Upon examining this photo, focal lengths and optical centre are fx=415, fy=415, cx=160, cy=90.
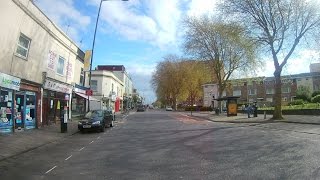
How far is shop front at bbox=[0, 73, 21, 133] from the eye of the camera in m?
21.2

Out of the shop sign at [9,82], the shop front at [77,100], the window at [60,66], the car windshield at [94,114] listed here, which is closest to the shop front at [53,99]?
the window at [60,66]

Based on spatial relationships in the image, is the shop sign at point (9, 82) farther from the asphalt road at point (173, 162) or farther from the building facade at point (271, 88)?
the building facade at point (271, 88)

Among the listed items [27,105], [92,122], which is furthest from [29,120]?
[92,122]

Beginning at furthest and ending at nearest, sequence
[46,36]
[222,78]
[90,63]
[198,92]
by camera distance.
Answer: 1. [198,92]
2. [222,78]
3. [90,63]
4. [46,36]

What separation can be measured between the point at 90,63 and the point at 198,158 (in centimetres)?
2557

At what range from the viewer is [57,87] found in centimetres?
3212

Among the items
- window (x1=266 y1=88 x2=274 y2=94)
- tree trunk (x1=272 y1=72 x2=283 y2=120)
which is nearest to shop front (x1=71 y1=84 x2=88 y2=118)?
tree trunk (x1=272 y1=72 x2=283 y2=120)

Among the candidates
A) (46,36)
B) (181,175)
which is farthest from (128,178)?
(46,36)

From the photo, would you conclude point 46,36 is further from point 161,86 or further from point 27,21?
point 161,86

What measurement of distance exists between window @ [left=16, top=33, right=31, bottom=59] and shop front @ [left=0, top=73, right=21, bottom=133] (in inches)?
74.1

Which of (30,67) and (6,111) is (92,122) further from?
(6,111)

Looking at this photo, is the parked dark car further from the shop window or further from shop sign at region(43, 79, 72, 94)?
the shop window

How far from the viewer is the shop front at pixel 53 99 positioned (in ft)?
97.0

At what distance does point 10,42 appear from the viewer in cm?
2191
